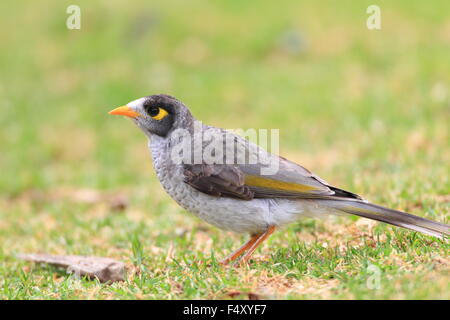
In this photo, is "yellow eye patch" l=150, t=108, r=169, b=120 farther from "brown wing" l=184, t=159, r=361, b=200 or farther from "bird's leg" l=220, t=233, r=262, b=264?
"bird's leg" l=220, t=233, r=262, b=264

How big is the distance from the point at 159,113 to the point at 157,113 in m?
0.02

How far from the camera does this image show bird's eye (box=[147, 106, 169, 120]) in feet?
20.4

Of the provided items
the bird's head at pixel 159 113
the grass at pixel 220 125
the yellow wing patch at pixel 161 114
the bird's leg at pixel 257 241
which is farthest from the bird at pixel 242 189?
the grass at pixel 220 125

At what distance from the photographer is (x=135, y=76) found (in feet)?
51.7

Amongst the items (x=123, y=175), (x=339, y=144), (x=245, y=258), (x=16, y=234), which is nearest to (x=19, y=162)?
(x=123, y=175)

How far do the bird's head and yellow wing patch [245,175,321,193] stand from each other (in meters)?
0.87

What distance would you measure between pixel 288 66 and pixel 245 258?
34.2 ft

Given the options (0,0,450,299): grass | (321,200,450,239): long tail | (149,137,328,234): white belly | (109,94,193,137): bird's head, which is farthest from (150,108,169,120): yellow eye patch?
(321,200,450,239): long tail

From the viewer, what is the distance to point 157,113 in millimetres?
6223

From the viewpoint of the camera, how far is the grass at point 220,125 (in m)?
5.37

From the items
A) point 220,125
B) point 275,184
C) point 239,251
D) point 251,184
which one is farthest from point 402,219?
point 220,125

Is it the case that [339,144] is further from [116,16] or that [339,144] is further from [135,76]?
[116,16]

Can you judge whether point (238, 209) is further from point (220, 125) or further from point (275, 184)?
point (220, 125)

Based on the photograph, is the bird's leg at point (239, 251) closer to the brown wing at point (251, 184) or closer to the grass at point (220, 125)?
the grass at point (220, 125)
